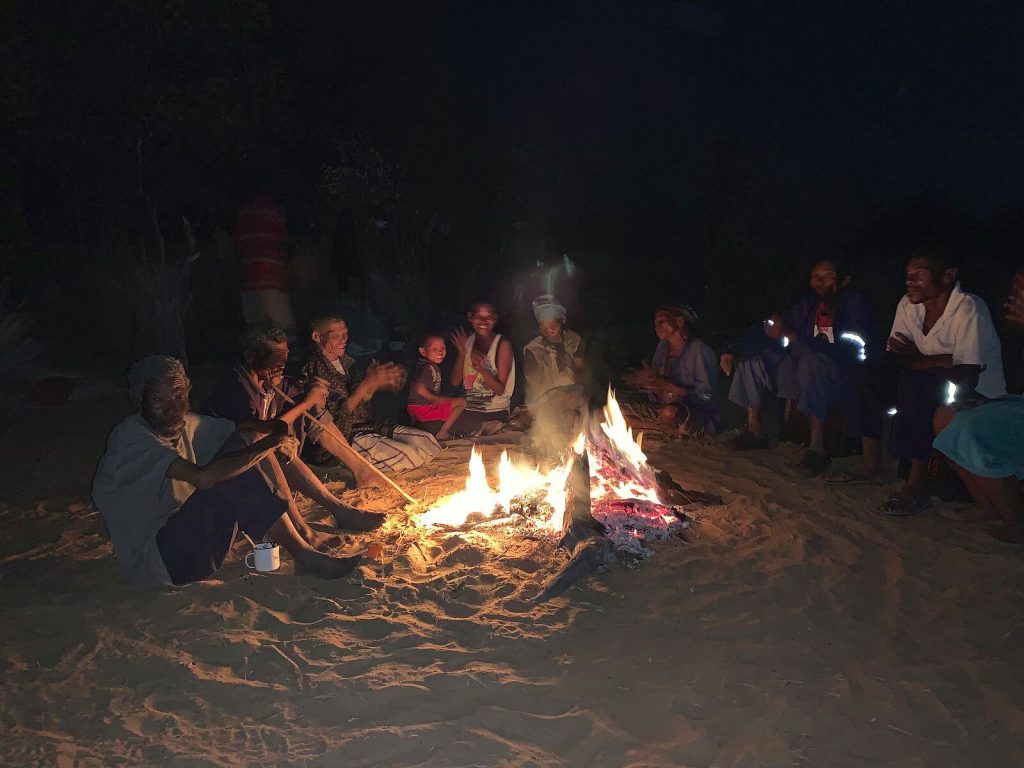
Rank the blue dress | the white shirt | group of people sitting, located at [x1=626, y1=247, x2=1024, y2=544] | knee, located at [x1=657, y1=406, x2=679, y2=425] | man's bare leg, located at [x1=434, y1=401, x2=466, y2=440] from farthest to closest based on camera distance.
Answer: man's bare leg, located at [x1=434, y1=401, x2=466, y2=440] → knee, located at [x1=657, y1=406, x2=679, y2=425] → the blue dress → the white shirt → group of people sitting, located at [x1=626, y1=247, x2=1024, y2=544]

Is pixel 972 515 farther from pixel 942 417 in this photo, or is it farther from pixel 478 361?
pixel 478 361

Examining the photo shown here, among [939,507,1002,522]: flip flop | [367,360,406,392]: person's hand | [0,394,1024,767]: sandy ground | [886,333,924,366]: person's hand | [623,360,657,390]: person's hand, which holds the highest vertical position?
[886,333,924,366]: person's hand

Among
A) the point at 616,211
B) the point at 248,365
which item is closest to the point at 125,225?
the point at 248,365

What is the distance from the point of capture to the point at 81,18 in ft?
28.3

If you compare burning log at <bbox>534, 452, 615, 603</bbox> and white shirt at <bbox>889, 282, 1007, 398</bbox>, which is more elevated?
white shirt at <bbox>889, 282, 1007, 398</bbox>

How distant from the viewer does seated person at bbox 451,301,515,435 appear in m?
6.89

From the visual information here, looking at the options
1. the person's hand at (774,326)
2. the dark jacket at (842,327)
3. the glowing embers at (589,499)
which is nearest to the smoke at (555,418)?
the glowing embers at (589,499)

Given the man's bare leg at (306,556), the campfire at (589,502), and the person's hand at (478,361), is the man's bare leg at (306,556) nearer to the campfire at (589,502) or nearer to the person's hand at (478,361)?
the campfire at (589,502)

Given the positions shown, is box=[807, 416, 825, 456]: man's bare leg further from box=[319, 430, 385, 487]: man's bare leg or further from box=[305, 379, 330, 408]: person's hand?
box=[305, 379, 330, 408]: person's hand

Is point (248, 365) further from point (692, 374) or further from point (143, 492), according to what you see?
point (692, 374)

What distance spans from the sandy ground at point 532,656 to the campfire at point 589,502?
0.61ft

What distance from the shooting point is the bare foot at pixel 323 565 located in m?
4.05

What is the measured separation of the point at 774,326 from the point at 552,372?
2.07 m

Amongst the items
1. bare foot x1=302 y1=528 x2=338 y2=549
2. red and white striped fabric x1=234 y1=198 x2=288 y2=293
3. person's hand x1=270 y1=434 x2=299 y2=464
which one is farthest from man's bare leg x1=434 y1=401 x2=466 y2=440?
red and white striped fabric x1=234 y1=198 x2=288 y2=293
